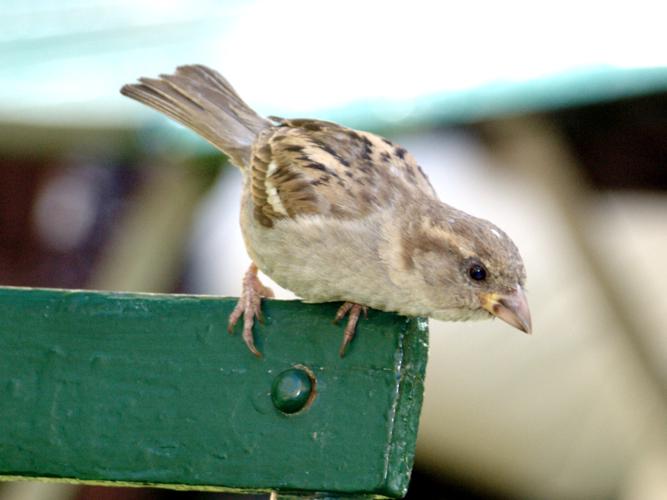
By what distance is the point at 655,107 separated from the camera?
12.0ft

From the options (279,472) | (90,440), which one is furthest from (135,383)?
(279,472)

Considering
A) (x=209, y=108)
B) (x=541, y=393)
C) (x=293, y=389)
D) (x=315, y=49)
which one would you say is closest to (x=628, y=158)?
(x=541, y=393)

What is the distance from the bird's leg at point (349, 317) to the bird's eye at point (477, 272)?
293 millimetres

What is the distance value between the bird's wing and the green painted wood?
54cm

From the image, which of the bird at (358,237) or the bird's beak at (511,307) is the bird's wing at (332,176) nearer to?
the bird at (358,237)

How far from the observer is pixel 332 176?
278 centimetres

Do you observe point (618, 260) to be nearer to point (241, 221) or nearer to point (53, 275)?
point (241, 221)

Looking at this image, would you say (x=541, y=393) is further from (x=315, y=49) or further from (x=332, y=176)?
(x=332, y=176)

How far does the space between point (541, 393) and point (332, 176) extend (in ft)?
9.45

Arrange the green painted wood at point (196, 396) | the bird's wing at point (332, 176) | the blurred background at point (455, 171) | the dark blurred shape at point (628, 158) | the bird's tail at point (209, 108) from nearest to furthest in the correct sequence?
the green painted wood at point (196, 396) → the bird's wing at point (332, 176) → the bird's tail at point (209, 108) → the blurred background at point (455, 171) → the dark blurred shape at point (628, 158)

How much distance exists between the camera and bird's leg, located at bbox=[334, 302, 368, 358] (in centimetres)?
210

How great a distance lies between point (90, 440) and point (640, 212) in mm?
4477

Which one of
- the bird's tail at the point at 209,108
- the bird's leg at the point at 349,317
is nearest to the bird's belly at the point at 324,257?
the bird's leg at the point at 349,317

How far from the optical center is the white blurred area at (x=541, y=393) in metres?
5.25
